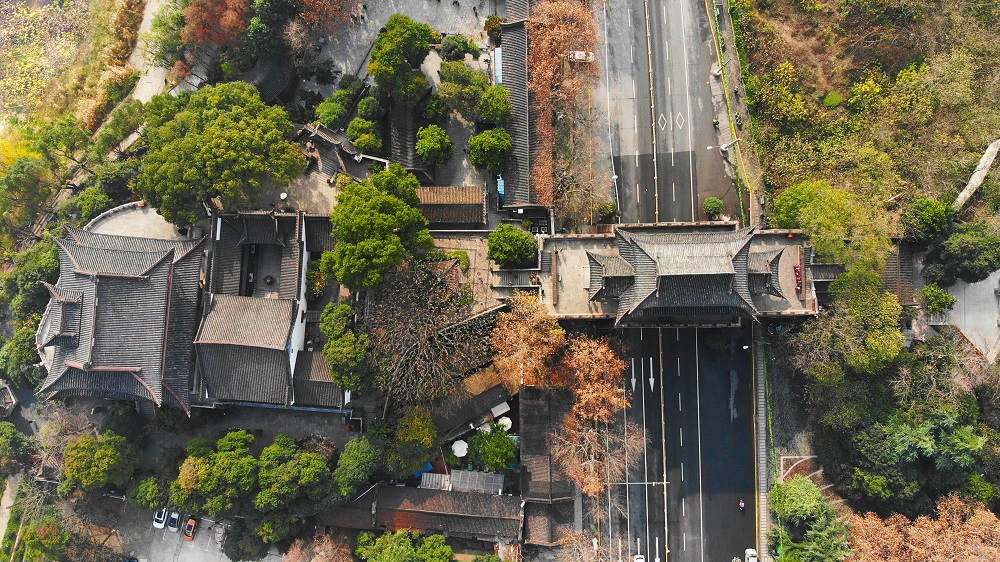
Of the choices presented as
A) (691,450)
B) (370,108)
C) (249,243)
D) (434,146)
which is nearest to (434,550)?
(691,450)

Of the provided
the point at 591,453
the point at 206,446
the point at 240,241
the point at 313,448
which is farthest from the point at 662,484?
the point at 240,241

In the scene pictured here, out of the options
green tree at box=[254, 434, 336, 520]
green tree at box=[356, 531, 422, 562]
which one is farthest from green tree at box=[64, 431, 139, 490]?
green tree at box=[356, 531, 422, 562]

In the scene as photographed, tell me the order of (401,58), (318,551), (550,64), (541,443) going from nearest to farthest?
(318,551), (401,58), (541,443), (550,64)

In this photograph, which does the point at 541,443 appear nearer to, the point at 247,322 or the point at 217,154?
the point at 247,322

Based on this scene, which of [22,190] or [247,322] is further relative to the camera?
[22,190]

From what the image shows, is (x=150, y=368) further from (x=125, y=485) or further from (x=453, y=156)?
(x=453, y=156)

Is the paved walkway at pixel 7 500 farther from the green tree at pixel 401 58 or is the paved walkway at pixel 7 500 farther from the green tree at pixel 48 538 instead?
the green tree at pixel 401 58

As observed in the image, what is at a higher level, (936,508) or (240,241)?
(240,241)
